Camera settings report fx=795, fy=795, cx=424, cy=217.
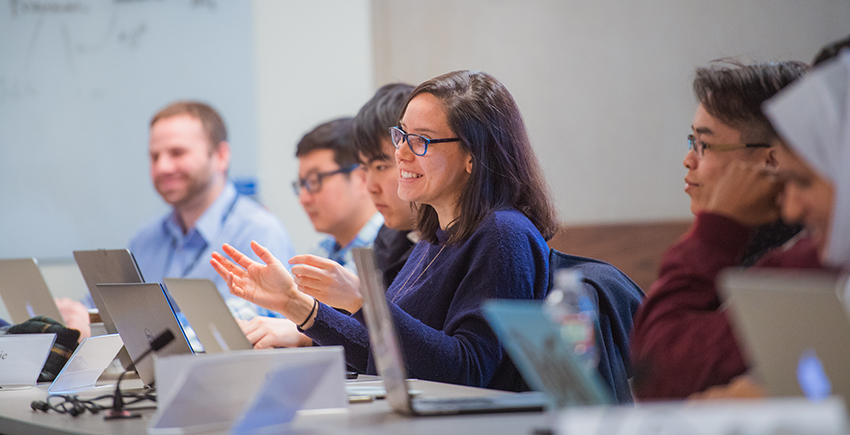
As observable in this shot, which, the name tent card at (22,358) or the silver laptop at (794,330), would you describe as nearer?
the silver laptop at (794,330)

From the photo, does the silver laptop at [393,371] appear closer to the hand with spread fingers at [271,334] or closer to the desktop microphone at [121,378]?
the desktop microphone at [121,378]

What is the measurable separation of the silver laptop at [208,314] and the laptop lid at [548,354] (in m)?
0.78

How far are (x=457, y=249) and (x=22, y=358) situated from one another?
0.95 meters

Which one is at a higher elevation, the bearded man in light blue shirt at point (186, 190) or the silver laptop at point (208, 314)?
the silver laptop at point (208, 314)

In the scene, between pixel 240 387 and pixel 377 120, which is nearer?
pixel 240 387

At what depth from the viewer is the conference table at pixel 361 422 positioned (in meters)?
0.98

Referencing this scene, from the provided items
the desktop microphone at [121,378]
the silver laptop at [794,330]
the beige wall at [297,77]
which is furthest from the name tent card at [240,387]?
the beige wall at [297,77]

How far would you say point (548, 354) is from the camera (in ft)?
2.77

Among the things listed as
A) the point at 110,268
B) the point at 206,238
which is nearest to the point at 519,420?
the point at 110,268

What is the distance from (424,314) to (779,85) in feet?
2.65

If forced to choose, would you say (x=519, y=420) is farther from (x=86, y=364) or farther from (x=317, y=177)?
(x=317, y=177)

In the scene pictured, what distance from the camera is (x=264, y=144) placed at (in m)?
3.77

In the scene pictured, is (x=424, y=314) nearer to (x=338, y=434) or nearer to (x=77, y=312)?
→ (x=338, y=434)

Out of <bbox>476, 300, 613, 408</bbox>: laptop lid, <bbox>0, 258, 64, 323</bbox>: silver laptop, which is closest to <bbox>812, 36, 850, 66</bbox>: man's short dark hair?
<bbox>476, 300, 613, 408</bbox>: laptop lid
